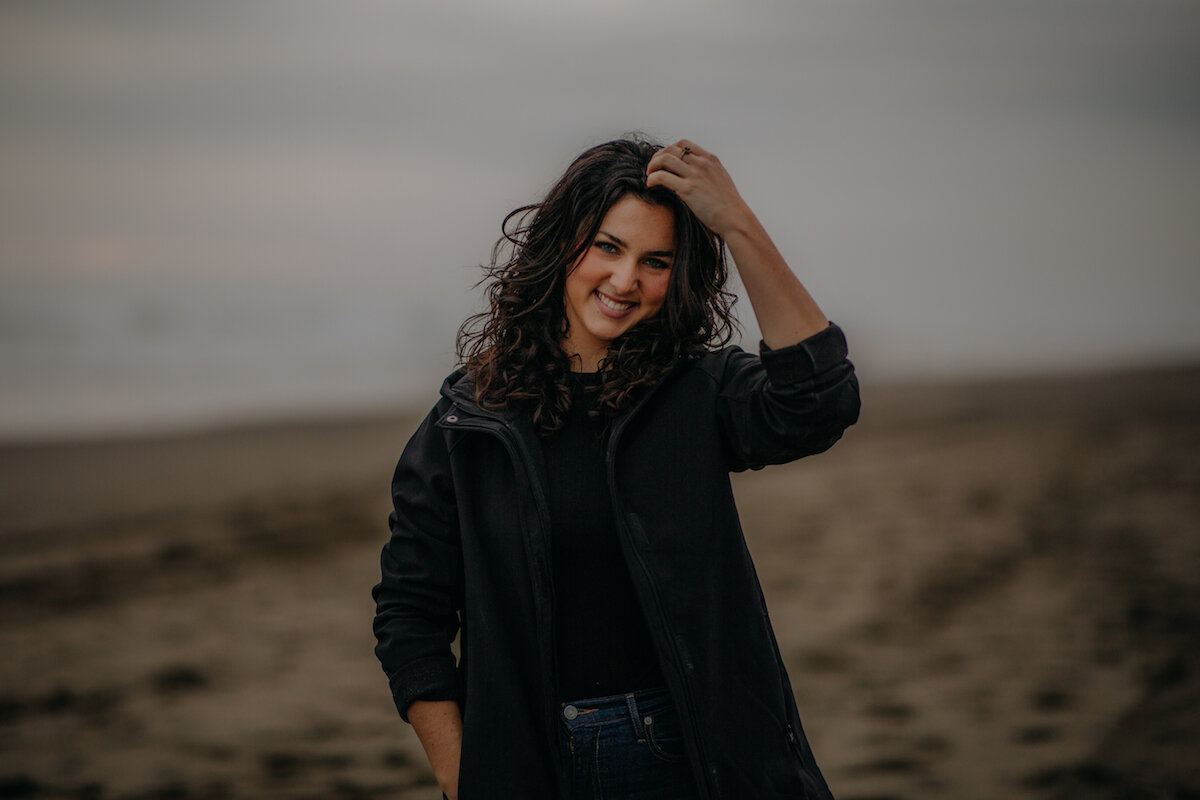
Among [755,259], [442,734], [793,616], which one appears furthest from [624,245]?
[793,616]

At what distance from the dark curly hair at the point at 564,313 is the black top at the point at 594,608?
0.59 ft

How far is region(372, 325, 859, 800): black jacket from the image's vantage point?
6.17 feet

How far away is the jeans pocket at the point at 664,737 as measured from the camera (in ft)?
6.37

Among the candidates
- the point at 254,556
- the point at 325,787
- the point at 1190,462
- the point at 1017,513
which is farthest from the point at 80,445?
the point at 1190,462

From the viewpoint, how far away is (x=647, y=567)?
1.91 m

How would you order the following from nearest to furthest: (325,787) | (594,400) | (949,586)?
(594,400) → (325,787) → (949,586)

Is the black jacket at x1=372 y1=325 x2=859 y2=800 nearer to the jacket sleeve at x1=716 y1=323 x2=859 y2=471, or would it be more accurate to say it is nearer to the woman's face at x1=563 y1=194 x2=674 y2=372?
the jacket sleeve at x1=716 y1=323 x2=859 y2=471

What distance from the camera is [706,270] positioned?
2.18 metres

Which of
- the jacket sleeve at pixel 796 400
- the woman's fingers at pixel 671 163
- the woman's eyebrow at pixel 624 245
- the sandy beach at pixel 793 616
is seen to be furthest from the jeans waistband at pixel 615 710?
the sandy beach at pixel 793 616

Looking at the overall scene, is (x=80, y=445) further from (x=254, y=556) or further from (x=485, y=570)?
(x=485, y=570)

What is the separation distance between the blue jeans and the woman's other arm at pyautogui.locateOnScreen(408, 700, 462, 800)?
24cm

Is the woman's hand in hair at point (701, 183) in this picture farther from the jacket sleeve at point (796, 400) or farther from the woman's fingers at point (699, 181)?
the jacket sleeve at point (796, 400)

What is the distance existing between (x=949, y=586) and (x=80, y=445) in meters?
9.63

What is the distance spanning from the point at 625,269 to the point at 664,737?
0.86 metres
